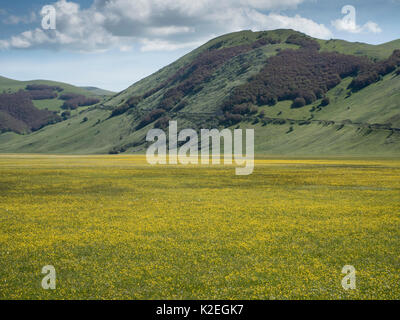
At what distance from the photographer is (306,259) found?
16.1 metres

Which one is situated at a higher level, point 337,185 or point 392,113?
point 392,113

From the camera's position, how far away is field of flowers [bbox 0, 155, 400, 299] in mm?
13000

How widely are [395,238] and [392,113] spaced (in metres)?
164

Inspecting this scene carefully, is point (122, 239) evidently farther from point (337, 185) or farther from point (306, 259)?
point (337, 185)

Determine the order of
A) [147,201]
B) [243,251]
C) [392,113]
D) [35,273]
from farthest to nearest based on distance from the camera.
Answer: [392,113]
[147,201]
[243,251]
[35,273]

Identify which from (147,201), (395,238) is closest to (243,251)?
(395,238)

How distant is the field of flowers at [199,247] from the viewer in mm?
13000

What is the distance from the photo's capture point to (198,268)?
14.9 m

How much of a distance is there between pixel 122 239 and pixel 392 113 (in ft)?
562

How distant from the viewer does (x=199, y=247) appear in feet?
58.9

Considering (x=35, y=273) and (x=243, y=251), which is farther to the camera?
(x=243, y=251)
